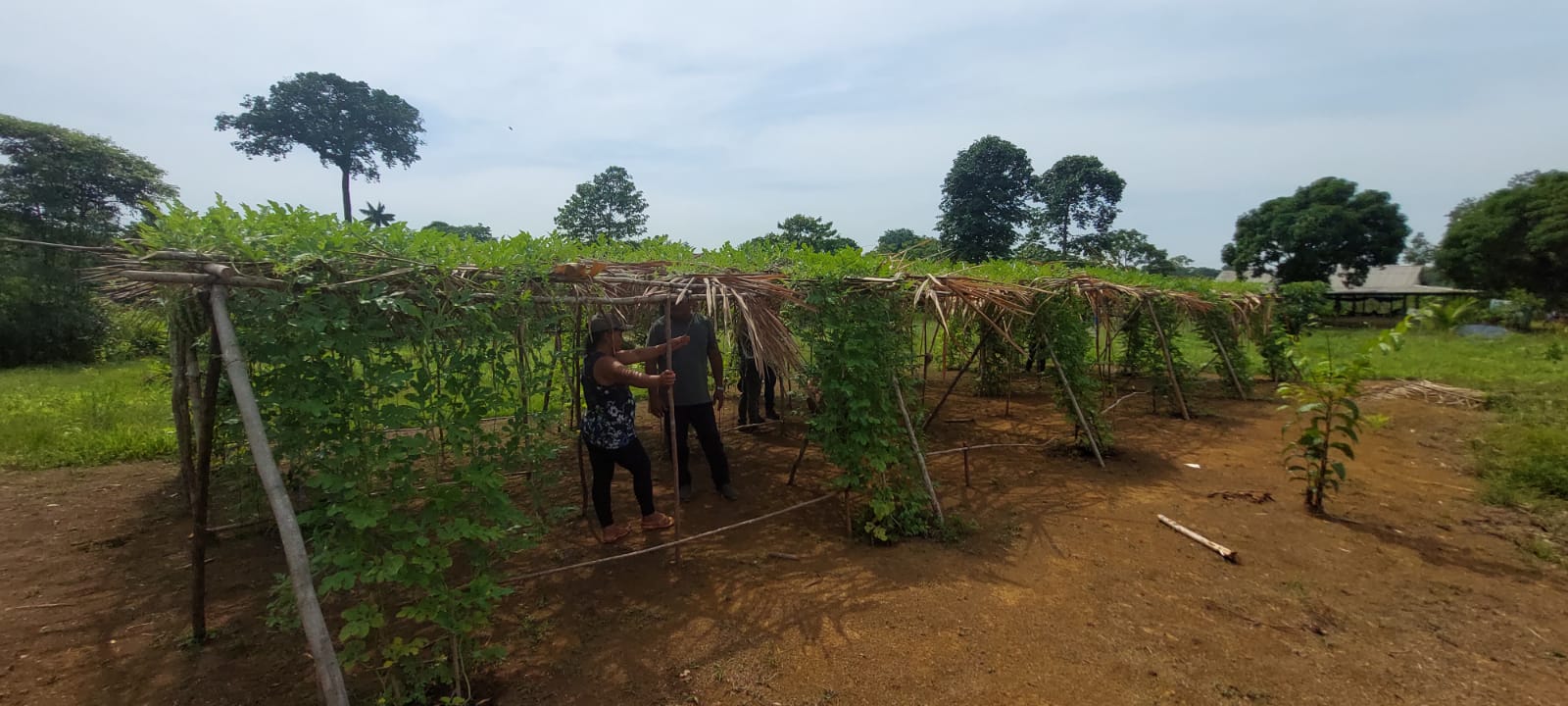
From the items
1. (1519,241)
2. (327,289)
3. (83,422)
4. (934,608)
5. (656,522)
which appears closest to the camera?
(327,289)

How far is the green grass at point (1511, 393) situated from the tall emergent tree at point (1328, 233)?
845 centimetres

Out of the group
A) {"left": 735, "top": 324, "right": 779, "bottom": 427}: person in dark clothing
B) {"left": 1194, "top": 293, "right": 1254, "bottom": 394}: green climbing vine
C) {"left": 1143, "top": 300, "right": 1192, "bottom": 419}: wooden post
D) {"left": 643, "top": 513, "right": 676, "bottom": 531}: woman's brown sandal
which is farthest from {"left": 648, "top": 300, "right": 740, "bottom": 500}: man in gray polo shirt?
{"left": 1194, "top": 293, "right": 1254, "bottom": 394}: green climbing vine

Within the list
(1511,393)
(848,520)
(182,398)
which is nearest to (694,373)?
(848,520)

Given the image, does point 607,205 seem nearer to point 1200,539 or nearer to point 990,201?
point 990,201

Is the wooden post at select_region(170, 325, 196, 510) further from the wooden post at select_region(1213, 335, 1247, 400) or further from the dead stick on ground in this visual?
the wooden post at select_region(1213, 335, 1247, 400)

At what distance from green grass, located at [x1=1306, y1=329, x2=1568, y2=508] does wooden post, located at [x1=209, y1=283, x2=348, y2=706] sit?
7.28 metres

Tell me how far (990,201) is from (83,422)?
25.7m

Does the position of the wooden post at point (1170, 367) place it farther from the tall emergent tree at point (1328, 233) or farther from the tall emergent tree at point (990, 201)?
the tall emergent tree at point (1328, 233)

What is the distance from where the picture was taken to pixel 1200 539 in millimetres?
4738

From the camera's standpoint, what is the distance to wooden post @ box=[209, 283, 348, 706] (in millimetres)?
2303

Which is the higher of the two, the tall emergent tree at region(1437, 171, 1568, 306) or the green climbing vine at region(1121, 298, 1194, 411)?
the tall emergent tree at region(1437, 171, 1568, 306)

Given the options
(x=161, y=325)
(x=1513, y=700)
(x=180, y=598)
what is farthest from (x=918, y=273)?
(x=161, y=325)

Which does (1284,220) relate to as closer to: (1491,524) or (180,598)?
(1491,524)

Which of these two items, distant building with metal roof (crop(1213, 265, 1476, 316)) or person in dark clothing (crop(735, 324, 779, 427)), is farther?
distant building with metal roof (crop(1213, 265, 1476, 316))
